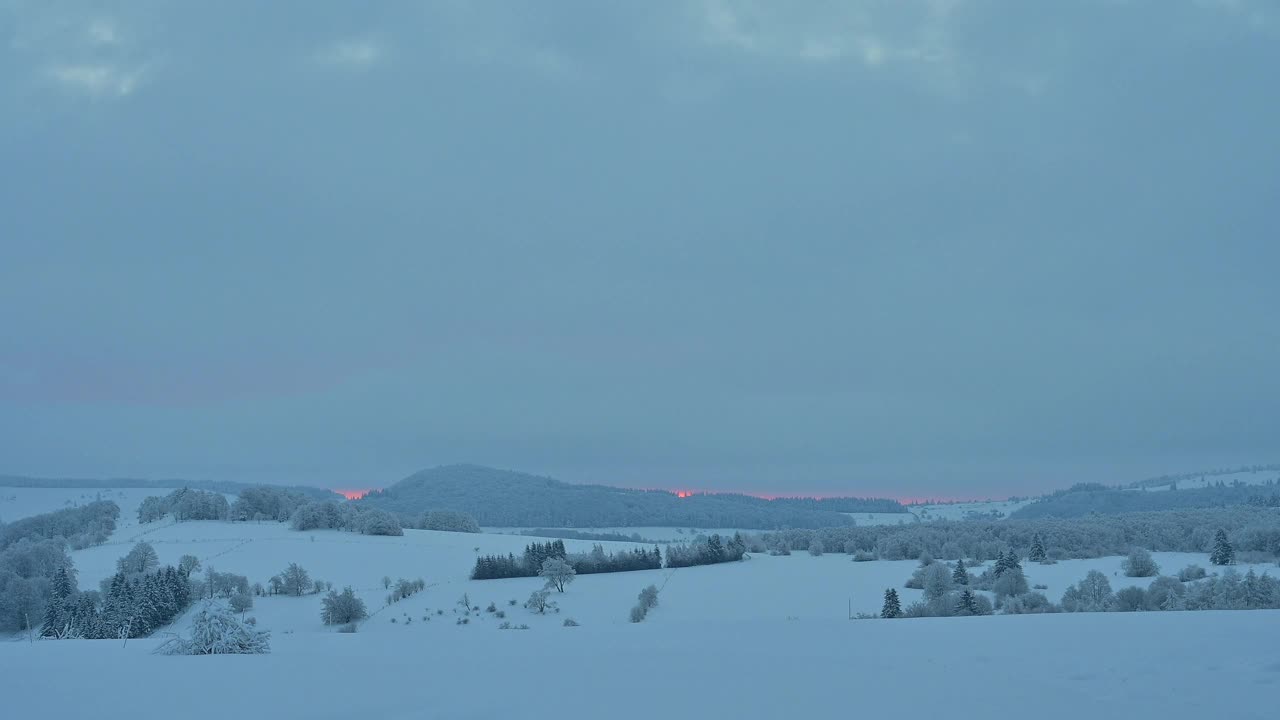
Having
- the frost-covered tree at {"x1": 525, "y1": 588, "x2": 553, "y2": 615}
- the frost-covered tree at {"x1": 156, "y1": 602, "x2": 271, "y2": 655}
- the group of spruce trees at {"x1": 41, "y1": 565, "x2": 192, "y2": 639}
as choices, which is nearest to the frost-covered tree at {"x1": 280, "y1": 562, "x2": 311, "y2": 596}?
the group of spruce trees at {"x1": 41, "y1": 565, "x2": 192, "y2": 639}

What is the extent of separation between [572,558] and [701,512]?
138 feet

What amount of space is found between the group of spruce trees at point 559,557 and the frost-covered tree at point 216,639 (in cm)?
2355

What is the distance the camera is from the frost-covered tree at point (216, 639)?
859cm

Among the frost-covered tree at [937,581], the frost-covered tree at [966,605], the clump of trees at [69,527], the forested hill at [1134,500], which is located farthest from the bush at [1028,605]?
the forested hill at [1134,500]

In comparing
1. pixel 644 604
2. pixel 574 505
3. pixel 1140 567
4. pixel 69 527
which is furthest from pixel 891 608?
pixel 574 505

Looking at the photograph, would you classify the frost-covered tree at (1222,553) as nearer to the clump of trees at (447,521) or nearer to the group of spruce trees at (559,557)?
the group of spruce trees at (559,557)

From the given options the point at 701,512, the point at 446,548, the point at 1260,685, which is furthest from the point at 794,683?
the point at 701,512

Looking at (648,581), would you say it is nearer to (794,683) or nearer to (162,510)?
(794,683)

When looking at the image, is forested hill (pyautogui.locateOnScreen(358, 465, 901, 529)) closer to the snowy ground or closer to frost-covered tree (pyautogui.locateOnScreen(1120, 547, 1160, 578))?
frost-covered tree (pyautogui.locateOnScreen(1120, 547, 1160, 578))

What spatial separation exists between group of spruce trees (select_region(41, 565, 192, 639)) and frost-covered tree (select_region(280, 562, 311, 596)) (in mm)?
4415

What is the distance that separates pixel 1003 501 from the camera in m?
77.8

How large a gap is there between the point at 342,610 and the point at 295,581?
21.8ft

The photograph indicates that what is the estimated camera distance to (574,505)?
3049 inches

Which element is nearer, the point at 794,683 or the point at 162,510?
the point at 794,683
